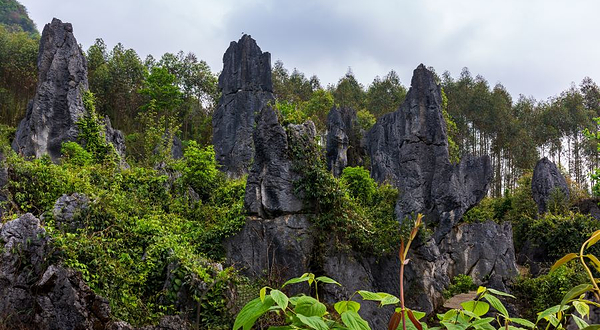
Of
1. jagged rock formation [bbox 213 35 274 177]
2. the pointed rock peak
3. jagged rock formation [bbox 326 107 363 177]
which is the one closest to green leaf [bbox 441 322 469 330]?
jagged rock formation [bbox 213 35 274 177]

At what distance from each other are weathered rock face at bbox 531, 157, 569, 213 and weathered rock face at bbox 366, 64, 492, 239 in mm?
5704

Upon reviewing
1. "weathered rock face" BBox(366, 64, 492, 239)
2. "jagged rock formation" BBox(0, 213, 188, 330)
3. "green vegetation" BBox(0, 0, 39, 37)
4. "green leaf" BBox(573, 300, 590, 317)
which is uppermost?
"green vegetation" BBox(0, 0, 39, 37)

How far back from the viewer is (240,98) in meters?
25.0

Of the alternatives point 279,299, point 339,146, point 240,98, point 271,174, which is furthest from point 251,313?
point 339,146

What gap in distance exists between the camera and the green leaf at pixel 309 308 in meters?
0.84

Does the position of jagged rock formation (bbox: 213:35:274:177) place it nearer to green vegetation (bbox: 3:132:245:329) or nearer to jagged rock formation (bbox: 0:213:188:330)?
green vegetation (bbox: 3:132:245:329)

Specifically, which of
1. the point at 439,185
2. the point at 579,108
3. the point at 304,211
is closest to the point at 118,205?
the point at 304,211

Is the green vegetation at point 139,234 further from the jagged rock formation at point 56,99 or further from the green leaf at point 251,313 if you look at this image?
the green leaf at point 251,313

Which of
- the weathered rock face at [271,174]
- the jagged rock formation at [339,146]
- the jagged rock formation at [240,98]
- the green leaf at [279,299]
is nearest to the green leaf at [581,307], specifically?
the green leaf at [279,299]

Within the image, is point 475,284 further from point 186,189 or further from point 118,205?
point 118,205

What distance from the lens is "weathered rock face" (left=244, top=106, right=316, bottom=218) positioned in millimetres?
10086

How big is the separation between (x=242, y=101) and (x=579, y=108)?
25.7 metres

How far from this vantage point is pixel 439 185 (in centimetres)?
1553

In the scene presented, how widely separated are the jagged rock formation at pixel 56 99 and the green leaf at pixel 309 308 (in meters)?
18.2
